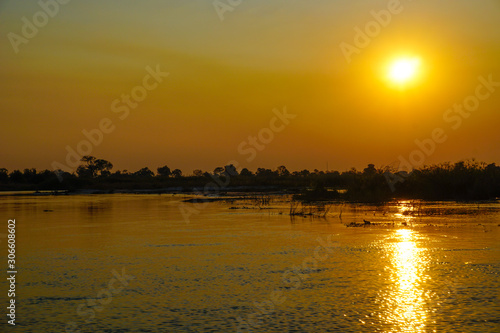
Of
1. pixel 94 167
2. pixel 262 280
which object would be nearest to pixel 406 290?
pixel 262 280

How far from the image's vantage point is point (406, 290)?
12359mm

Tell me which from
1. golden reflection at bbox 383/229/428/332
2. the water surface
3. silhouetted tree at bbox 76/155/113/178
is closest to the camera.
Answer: golden reflection at bbox 383/229/428/332

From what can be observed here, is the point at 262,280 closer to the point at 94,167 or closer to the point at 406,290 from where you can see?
the point at 406,290

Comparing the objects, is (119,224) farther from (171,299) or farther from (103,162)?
(103,162)

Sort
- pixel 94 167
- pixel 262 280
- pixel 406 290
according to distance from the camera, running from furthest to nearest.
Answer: pixel 94 167 < pixel 262 280 < pixel 406 290

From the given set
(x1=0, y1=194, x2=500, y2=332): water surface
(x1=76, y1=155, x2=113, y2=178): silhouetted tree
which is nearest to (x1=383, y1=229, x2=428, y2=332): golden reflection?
(x1=0, y1=194, x2=500, y2=332): water surface

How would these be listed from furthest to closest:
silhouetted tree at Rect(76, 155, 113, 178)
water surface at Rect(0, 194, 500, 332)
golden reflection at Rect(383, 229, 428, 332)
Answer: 1. silhouetted tree at Rect(76, 155, 113, 178)
2. water surface at Rect(0, 194, 500, 332)
3. golden reflection at Rect(383, 229, 428, 332)

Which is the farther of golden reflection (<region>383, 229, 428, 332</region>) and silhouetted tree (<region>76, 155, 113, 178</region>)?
silhouetted tree (<region>76, 155, 113, 178</region>)

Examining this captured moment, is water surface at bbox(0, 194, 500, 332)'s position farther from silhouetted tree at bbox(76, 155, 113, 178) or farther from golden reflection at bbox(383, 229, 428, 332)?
silhouetted tree at bbox(76, 155, 113, 178)

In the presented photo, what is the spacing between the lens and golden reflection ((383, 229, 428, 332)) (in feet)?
33.0

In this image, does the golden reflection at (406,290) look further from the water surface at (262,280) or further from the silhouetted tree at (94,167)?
the silhouetted tree at (94,167)

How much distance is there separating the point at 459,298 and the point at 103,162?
16865 cm

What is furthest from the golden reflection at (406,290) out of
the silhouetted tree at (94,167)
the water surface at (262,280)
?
the silhouetted tree at (94,167)

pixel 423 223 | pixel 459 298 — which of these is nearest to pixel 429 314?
pixel 459 298
